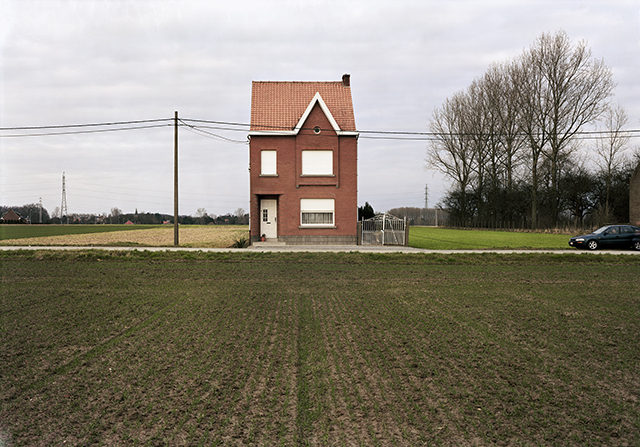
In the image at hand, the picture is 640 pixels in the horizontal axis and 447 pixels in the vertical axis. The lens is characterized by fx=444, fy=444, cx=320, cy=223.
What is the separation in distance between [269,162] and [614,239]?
789 inches

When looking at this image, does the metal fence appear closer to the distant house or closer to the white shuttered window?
the white shuttered window

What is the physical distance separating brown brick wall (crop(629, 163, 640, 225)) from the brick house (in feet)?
101

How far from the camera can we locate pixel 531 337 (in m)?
6.57

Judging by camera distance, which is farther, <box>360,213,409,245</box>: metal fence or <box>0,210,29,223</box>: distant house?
<box>0,210,29,223</box>: distant house

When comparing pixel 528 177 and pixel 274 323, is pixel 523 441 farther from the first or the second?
pixel 528 177

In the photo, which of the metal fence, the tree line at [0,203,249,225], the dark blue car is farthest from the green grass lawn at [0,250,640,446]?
the tree line at [0,203,249,225]

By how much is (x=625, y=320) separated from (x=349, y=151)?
2092 cm

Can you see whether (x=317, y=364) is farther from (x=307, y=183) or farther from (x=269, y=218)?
(x=269, y=218)

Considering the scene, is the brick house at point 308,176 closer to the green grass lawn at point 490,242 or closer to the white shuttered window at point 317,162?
the white shuttered window at point 317,162

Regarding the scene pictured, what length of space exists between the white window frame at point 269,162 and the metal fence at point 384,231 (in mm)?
6368

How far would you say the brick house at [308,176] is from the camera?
27.1m

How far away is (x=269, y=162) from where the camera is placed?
89.6ft

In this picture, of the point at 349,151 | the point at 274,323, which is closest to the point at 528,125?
the point at 349,151

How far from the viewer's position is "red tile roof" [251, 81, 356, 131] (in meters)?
27.8
